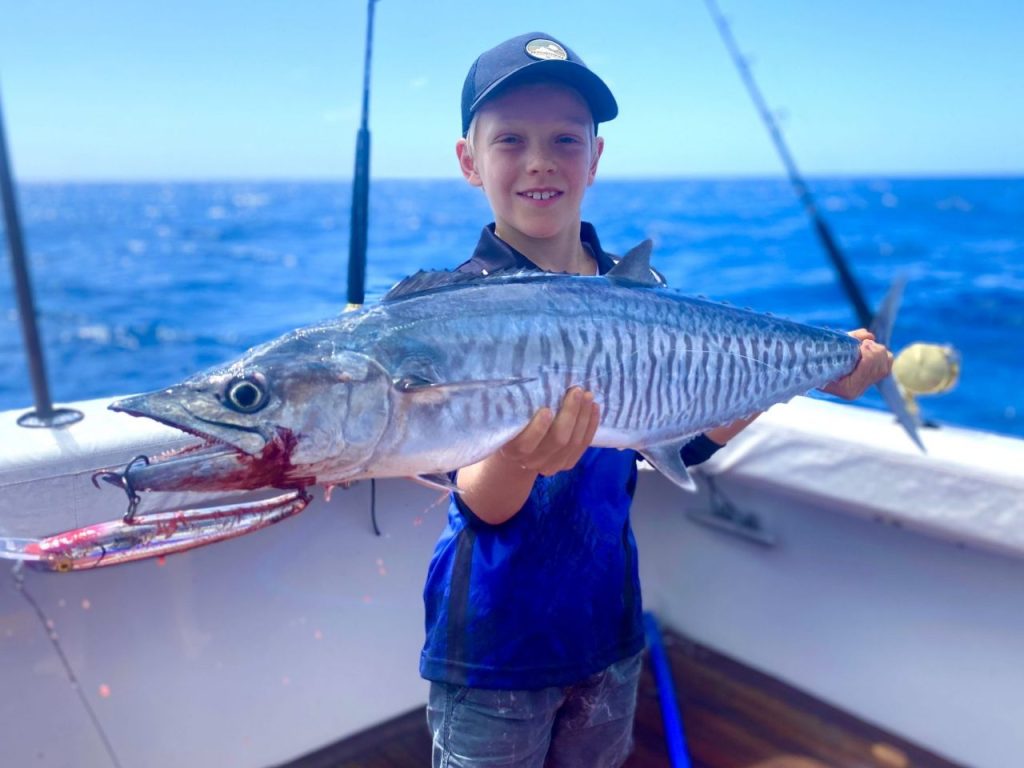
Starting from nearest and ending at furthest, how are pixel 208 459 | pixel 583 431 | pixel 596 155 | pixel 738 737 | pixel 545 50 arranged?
pixel 208 459 < pixel 583 431 < pixel 545 50 < pixel 596 155 < pixel 738 737

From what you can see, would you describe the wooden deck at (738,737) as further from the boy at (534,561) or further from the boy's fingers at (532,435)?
the boy's fingers at (532,435)

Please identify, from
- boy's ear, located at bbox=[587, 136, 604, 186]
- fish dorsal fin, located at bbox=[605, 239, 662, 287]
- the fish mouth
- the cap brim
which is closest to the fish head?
the fish mouth

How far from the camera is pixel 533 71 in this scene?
1.63 m

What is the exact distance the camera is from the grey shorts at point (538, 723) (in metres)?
1.53

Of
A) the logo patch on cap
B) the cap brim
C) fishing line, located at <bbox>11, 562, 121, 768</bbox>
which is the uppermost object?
the logo patch on cap

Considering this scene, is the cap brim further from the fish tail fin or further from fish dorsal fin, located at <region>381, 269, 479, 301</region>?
the fish tail fin

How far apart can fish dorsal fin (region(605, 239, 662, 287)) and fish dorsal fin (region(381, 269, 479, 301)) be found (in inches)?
11.7

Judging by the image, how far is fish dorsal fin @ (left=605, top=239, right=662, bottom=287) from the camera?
154 centimetres

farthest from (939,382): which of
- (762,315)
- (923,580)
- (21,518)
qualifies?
(21,518)

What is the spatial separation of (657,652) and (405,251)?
13.3m

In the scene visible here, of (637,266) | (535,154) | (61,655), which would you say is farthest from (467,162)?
(61,655)

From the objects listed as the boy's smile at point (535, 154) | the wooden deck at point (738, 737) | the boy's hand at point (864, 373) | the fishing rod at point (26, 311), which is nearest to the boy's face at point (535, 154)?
the boy's smile at point (535, 154)

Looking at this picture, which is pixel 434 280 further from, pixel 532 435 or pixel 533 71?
pixel 533 71

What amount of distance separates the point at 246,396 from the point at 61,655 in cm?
155
